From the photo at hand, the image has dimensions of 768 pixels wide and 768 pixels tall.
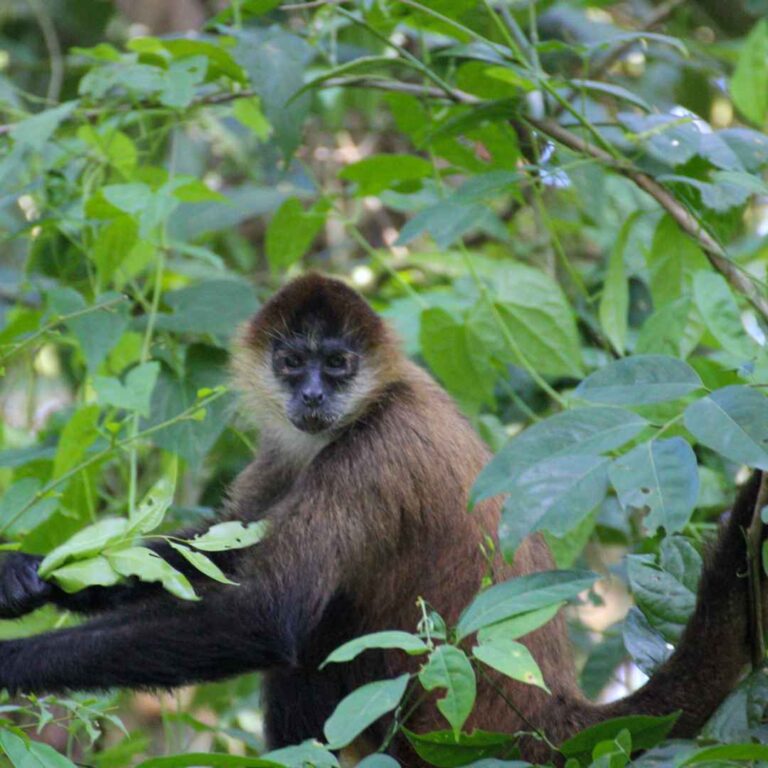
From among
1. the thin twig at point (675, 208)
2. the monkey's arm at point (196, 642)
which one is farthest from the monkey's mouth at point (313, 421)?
the thin twig at point (675, 208)

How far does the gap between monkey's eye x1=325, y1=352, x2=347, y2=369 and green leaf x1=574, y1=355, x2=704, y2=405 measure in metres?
2.16

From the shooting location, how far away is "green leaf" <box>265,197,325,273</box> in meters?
5.48

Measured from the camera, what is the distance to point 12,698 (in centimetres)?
440

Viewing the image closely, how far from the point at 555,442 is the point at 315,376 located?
7.85 feet

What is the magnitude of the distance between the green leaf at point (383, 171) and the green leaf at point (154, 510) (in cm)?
210

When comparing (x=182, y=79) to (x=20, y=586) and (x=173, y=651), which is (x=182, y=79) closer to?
(x=20, y=586)

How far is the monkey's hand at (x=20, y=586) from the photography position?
4262 mm

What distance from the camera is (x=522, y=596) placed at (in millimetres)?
2686

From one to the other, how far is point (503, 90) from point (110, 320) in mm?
1686

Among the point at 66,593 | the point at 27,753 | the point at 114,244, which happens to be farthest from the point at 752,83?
the point at 27,753

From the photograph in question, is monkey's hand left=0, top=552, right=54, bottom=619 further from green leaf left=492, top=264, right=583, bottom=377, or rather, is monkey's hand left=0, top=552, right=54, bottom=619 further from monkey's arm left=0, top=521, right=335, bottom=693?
green leaf left=492, top=264, right=583, bottom=377

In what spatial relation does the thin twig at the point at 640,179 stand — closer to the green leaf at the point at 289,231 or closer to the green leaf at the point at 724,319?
the green leaf at the point at 724,319

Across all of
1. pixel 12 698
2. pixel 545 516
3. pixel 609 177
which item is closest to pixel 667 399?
pixel 545 516

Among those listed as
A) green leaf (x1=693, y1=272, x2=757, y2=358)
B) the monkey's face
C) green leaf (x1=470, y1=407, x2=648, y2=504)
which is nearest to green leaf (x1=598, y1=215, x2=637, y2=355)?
the monkey's face
